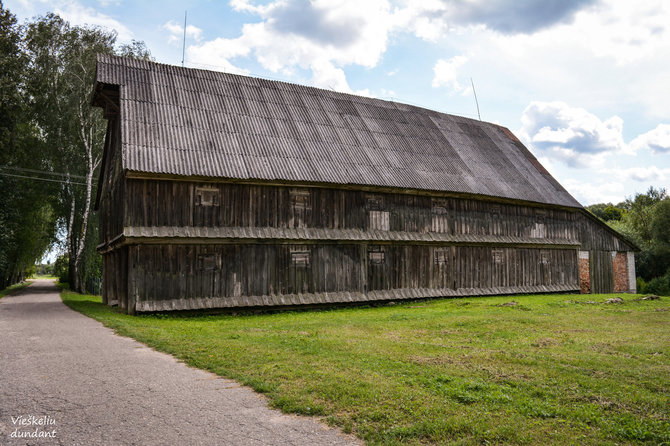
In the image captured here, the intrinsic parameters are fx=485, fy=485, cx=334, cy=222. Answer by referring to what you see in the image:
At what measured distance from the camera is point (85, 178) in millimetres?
33938

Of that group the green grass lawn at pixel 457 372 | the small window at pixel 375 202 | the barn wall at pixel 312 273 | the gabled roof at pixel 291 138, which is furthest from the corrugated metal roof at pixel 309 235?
the green grass lawn at pixel 457 372

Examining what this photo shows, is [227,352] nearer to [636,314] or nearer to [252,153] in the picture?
[252,153]

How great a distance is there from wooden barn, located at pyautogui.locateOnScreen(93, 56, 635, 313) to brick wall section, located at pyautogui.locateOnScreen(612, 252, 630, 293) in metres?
1.51

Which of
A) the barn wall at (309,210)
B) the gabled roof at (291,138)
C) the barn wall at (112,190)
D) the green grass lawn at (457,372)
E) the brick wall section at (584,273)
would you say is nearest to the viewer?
the green grass lawn at (457,372)

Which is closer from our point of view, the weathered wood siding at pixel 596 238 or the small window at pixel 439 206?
the small window at pixel 439 206

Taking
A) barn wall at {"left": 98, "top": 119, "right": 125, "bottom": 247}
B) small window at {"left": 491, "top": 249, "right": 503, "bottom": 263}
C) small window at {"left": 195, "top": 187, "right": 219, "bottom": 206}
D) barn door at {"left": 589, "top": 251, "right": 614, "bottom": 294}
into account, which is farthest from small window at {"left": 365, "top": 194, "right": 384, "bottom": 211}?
barn door at {"left": 589, "top": 251, "right": 614, "bottom": 294}

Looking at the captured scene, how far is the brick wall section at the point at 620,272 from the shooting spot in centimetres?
3064

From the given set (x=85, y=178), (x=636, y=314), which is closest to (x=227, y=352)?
(x=636, y=314)

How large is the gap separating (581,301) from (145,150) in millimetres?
18394

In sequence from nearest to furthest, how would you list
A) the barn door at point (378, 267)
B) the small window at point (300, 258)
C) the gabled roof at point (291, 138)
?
the gabled roof at point (291, 138)
the small window at point (300, 258)
the barn door at point (378, 267)

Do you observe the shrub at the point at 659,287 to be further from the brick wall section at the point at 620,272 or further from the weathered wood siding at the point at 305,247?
the weathered wood siding at the point at 305,247

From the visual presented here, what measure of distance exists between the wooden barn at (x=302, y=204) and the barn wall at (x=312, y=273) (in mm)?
52

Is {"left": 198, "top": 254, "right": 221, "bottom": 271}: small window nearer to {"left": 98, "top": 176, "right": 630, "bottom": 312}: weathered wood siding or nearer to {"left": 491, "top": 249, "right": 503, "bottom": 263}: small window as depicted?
{"left": 98, "top": 176, "right": 630, "bottom": 312}: weathered wood siding

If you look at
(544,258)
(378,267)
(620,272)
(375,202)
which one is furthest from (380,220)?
(620,272)
